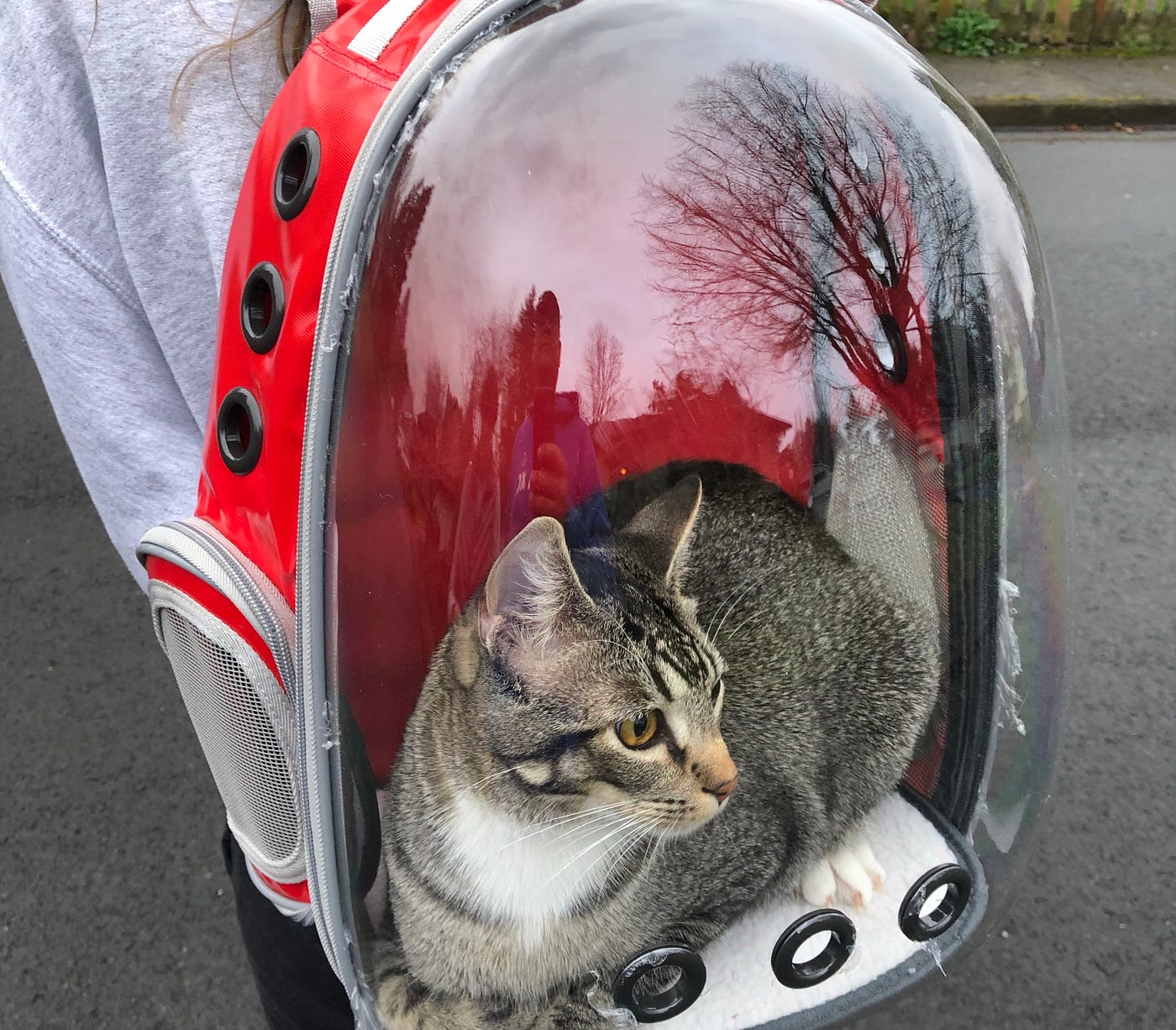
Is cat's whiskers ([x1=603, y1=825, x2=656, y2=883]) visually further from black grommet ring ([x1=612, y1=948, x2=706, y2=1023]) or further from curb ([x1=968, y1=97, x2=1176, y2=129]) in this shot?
curb ([x1=968, y1=97, x2=1176, y2=129])

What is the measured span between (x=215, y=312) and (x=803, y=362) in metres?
0.58

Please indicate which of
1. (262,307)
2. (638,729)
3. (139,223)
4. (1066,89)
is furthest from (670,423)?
(1066,89)

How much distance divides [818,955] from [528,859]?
0.22 m

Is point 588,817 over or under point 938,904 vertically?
over

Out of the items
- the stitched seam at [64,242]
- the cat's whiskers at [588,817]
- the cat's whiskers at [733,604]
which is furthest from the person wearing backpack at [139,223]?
the cat's whiskers at [733,604]

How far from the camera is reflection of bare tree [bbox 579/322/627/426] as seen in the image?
0.56 meters

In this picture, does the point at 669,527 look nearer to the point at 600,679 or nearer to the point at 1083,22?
the point at 600,679

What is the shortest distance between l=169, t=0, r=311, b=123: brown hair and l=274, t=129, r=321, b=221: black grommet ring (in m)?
0.18

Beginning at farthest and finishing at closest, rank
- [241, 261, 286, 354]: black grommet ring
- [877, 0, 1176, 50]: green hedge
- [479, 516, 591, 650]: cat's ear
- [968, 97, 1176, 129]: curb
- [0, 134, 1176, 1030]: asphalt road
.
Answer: [877, 0, 1176, 50]: green hedge < [968, 97, 1176, 129]: curb < [0, 134, 1176, 1030]: asphalt road < [241, 261, 286, 354]: black grommet ring < [479, 516, 591, 650]: cat's ear

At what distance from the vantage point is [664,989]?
0.68 metres

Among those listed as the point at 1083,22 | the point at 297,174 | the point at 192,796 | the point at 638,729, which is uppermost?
the point at 297,174

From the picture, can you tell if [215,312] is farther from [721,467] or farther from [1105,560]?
[1105,560]

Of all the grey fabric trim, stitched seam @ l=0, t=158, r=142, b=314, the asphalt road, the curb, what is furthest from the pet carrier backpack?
the curb

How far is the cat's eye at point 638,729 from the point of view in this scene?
58 cm
